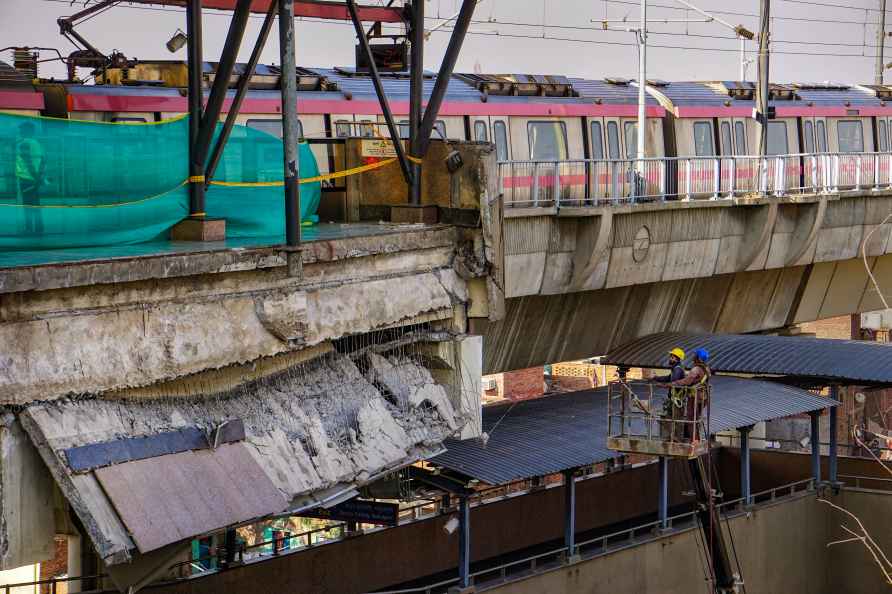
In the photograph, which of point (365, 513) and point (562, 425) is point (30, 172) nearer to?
point (365, 513)

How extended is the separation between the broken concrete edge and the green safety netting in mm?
1580

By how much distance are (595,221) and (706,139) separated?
484 inches

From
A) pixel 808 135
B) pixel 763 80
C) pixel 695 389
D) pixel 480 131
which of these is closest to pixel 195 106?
pixel 695 389

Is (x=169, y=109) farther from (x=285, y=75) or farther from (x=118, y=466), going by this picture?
(x=118, y=466)

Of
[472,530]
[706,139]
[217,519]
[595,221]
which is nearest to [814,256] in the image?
[706,139]

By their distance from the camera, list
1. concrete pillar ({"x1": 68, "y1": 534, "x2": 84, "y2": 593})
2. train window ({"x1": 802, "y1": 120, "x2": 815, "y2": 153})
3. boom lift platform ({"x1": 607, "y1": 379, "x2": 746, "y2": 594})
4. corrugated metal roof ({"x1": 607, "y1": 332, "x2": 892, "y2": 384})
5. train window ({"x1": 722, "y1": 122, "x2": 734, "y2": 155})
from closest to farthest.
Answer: boom lift platform ({"x1": 607, "y1": 379, "x2": 746, "y2": 594}), concrete pillar ({"x1": 68, "y1": 534, "x2": 84, "y2": 593}), corrugated metal roof ({"x1": 607, "y1": 332, "x2": 892, "y2": 384}), train window ({"x1": 722, "y1": 122, "x2": 734, "y2": 155}), train window ({"x1": 802, "y1": 120, "x2": 815, "y2": 153})

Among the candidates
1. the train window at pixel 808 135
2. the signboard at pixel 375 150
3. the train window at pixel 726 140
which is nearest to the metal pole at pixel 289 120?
the signboard at pixel 375 150

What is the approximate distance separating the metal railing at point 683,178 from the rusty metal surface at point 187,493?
10112 mm

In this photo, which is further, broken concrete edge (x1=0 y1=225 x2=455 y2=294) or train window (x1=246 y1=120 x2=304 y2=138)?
train window (x1=246 y1=120 x2=304 y2=138)

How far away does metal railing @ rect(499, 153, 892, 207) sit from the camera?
24.9 meters

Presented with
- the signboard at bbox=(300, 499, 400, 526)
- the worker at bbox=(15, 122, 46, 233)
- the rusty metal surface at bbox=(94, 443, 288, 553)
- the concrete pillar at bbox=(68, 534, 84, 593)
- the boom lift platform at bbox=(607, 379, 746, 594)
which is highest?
the worker at bbox=(15, 122, 46, 233)

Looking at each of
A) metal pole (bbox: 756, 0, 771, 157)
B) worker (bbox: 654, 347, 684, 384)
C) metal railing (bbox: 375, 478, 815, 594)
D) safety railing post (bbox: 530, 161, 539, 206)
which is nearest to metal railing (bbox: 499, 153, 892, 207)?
safety railing post (bbox: 530, 161, 539, 206)

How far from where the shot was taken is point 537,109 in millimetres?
30750

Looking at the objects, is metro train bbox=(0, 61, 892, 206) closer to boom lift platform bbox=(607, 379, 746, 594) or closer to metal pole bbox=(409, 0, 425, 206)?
metal pole bbox=(409, 0, 425, 206)
